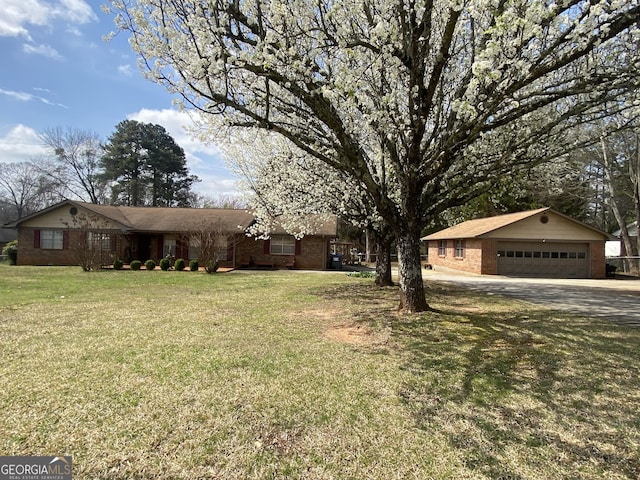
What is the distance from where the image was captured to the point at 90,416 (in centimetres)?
330

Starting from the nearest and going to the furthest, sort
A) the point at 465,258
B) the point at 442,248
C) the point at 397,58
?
the point at 397,58 → the point at 465,258 → the point at 442,248

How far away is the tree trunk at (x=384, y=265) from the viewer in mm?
13539

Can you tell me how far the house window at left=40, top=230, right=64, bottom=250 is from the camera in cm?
2186

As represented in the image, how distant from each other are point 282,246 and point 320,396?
1915 cm

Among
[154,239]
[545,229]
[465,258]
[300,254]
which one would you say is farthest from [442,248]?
[154,239]

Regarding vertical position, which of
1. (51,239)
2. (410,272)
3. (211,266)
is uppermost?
(51,239)

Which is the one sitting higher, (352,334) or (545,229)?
(545,229)

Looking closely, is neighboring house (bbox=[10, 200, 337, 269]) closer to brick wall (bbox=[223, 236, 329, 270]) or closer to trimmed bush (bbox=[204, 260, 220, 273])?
brick wall (bbox=[223, 236, 329, 270])

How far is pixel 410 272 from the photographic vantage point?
25.7 feet

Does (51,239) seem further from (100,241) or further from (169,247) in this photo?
(169,247)

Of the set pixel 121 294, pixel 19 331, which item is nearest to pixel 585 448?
pixel 19 331

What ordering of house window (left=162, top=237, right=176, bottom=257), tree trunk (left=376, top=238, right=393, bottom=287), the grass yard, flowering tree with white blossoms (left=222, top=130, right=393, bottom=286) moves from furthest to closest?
house window (left=162, top=237, right=176, bottom=257), tree trunk (left=376, top=238, right=393, bottom=287), flowering tree with white blossoms (left=222, top=130, right=393, bottom=286), the grass yard

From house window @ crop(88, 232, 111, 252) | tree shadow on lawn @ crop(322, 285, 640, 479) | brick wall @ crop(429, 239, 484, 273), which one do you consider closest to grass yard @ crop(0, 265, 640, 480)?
tree shadow on lawn @ crop(322, 285, 640, 479)

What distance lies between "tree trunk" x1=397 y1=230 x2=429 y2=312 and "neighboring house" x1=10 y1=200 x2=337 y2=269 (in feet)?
42.5
